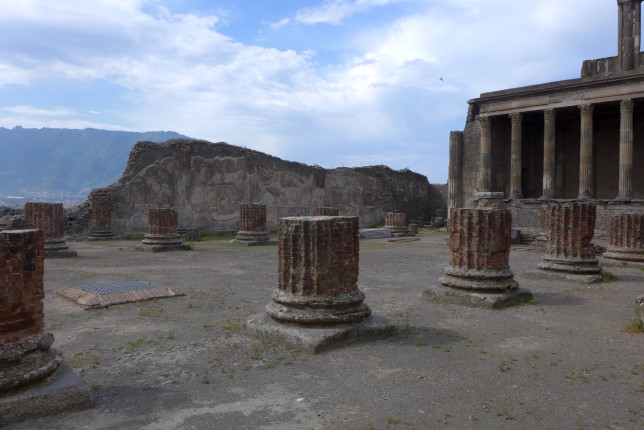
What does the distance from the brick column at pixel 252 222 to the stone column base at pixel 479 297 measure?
1005cm

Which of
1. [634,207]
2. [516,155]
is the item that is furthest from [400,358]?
[516,155]

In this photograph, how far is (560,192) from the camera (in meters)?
Answer: 28.0

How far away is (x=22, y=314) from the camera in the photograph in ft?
11.9

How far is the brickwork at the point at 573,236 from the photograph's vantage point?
929 centimetres

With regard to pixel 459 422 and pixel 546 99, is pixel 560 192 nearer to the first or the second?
pixel 546 99

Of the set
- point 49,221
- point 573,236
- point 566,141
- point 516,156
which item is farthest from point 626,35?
point 49,221

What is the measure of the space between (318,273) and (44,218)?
10775 millimetres

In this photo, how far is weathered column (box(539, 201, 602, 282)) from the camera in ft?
30.4

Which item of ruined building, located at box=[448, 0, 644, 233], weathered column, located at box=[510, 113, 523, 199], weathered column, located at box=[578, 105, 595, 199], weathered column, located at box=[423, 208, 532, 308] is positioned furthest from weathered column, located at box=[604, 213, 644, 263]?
weathered column, located at box=[510, 113, 523, 199]

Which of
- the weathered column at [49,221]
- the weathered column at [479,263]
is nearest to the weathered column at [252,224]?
the weathered column at [49,221]

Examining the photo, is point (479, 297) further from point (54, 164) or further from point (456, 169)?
point (54, 164)

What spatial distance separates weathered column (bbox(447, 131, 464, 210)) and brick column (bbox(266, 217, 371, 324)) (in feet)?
77.8

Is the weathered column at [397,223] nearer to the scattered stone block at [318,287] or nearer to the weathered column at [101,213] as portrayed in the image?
the weathered column at [101,213]

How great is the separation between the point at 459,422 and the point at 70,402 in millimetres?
2613
